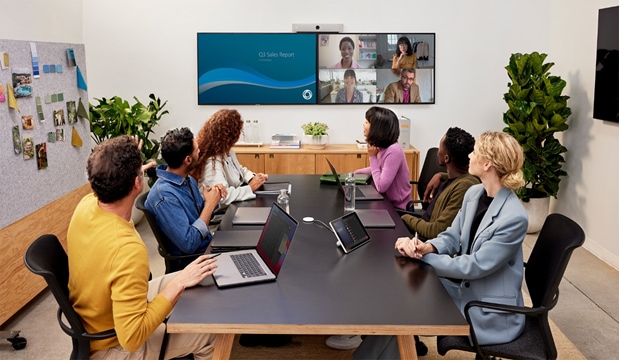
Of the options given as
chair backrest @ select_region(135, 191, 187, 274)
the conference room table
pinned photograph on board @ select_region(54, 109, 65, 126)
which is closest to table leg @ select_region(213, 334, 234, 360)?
the conference room table

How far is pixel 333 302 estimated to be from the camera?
219 centimetres

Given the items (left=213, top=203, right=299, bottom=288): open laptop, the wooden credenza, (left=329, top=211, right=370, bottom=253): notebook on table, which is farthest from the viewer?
the wooden credenza

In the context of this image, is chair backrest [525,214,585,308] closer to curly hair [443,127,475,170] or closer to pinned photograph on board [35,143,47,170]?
curly hair [443,127,475,170]

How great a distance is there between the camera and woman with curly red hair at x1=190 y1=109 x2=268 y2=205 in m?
3.83

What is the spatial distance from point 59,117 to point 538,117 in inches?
150

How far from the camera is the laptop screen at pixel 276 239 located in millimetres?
2453

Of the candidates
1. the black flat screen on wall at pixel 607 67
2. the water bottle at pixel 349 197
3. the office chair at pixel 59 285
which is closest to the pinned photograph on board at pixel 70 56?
the water bottle at pixel 349 197

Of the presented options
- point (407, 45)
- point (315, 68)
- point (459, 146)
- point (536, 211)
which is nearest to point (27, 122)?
point (459, 146)

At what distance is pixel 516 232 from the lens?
8.20ft

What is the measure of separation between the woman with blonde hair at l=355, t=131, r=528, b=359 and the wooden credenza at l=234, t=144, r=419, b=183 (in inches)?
128

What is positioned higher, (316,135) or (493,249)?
(316,135)

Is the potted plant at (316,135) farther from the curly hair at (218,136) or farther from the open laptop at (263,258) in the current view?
the open laptop at (263,258)

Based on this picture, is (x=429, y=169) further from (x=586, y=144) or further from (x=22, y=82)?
(x=22, y=82)

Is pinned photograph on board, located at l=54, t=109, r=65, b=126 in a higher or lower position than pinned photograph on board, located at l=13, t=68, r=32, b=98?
lower
